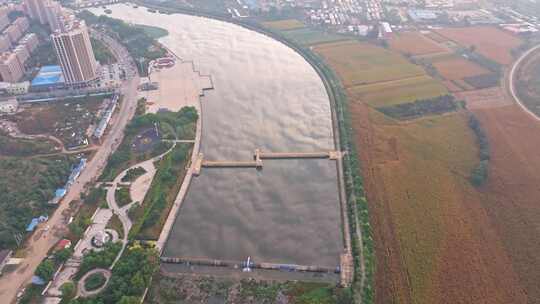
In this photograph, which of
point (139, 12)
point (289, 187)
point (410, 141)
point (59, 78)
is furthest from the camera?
point (139, 12)

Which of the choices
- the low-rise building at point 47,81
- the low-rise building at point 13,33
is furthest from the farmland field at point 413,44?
the low-rise building at point 13,33

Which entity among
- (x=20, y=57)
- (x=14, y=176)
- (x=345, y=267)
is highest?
(x=20, y=57)

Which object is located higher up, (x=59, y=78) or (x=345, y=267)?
(x=59, y=78)

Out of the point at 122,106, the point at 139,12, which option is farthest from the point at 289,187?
the point at 139,12

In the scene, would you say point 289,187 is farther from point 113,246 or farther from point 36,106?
point 36,106

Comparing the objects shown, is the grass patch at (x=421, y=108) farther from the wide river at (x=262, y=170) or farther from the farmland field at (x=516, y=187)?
the wide river at (x=262, y=170)

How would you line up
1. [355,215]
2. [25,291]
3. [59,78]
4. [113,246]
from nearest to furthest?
[25,291] < [113,246] < [355,215] < [59,78]

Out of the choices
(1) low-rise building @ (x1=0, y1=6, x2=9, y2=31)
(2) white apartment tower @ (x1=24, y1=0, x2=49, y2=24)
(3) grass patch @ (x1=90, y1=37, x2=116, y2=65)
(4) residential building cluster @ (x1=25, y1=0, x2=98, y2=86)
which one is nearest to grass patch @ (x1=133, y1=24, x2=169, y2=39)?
(3) grass patch @ (x1=90, y1=37, x2=116, y2=65)
